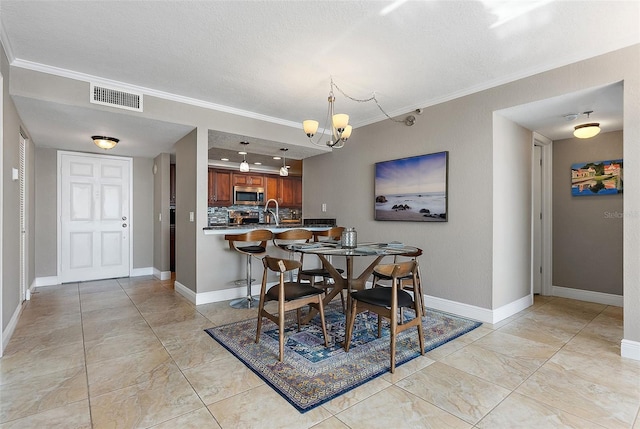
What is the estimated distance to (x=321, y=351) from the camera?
254 cm

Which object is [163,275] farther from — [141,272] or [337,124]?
[337,124]

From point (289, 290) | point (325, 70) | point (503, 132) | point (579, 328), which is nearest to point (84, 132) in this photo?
point (325, 70)

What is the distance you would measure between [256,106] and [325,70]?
4.27ft

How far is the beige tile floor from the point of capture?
172cm

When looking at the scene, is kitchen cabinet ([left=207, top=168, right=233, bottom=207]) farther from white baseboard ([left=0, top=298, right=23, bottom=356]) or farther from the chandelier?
white baseboard ([left=0, top=298, right=23, bottom=356])

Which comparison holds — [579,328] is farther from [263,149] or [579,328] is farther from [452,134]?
[263,149]

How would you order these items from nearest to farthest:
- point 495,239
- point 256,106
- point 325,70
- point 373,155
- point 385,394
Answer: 1. point 385,394
2. point 325,70
3. point 495,239
4. point 256,106
5. point 373,155

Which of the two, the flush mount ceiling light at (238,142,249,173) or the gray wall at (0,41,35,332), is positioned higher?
the flush mount ceiling light at (238,142,249,173)

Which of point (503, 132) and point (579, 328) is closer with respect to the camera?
point (579, 328)

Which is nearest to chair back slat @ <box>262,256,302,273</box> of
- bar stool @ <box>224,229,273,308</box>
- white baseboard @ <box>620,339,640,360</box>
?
bar stool @ <box>224,229,273,308</box>

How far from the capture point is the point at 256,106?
3984mm

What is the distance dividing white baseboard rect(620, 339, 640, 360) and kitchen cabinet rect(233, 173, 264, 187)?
663 centimetres

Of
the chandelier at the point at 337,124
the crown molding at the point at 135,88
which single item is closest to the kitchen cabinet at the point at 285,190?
the crown molding at the point at 135,88

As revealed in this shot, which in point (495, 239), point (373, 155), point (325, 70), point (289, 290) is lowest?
point (289, 290)
